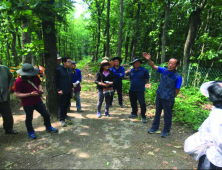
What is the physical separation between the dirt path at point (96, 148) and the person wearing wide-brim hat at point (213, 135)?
1.18 meters

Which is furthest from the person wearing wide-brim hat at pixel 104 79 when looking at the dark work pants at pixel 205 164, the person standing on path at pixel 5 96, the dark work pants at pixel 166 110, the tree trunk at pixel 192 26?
the tree trunk at pixel 192 26

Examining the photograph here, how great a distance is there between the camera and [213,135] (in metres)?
1.68

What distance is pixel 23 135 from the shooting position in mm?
3865

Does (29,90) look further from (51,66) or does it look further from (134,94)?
(134,94)

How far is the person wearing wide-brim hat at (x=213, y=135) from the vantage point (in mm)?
1663

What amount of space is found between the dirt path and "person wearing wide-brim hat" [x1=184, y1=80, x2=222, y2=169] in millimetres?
1182

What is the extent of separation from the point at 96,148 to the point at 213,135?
2480mm

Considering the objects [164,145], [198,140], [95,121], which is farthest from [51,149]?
[198,140]

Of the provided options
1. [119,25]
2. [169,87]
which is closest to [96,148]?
[169,87]

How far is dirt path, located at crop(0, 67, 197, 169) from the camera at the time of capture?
2826mm

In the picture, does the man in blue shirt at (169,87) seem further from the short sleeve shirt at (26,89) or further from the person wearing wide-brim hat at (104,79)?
the short sleeve shirt at (26,89)

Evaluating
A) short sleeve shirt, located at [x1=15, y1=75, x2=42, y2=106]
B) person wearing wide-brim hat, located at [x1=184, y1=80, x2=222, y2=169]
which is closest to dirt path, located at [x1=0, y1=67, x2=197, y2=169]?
→ short sleeve shirt, located at [x1=15, y1=75, x2=42, y2=106]

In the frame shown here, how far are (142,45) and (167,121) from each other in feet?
64.2

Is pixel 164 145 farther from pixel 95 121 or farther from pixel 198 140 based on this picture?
pixel 95 121
